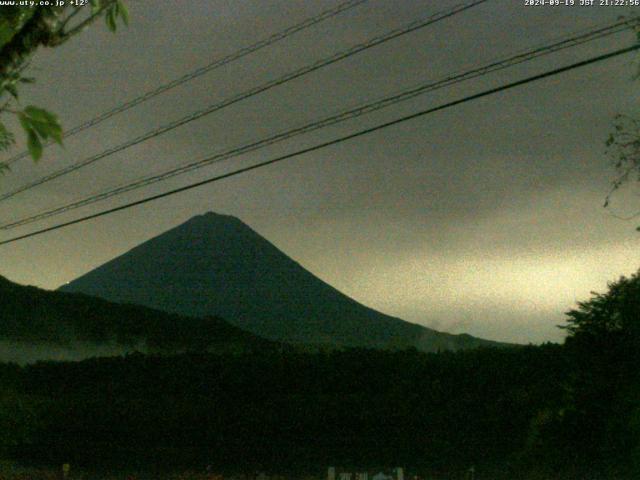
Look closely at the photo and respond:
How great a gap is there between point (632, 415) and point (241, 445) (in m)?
16.1

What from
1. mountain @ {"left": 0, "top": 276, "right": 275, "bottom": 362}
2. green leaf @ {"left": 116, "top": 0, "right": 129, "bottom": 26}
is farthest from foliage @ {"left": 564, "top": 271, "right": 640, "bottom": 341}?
mountain @ {"left": 0, "top": 276, "right": 275, "bottom": 362}

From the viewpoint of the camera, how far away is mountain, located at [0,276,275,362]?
48781 mm

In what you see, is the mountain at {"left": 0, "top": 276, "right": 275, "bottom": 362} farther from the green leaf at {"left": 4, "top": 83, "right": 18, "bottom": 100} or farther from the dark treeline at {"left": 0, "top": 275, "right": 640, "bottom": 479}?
the green leaf at {"left": 4, "top": 83, "right": 18, "bottom": 100}

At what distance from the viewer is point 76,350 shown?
49812 mm

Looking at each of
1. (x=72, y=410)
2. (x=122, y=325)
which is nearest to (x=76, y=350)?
(x=122, y=325)

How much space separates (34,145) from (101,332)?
1906 inches

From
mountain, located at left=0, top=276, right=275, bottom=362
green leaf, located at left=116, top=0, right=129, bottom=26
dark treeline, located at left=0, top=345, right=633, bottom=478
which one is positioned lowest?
dark treeline, located at left=0, top=345, right=633, bottom=478

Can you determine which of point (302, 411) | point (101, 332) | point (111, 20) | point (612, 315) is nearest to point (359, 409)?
point (302, 411)

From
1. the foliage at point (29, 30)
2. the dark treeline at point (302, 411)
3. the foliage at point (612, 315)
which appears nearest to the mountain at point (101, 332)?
the dark treeline at point (302, 411)

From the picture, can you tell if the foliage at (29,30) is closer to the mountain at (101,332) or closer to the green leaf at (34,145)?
the green leaf at (34,145)

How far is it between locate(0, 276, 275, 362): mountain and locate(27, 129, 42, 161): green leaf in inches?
1779

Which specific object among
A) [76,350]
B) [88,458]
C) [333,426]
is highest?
[76,350]

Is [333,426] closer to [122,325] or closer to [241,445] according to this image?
[241,445]

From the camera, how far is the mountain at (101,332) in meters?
48.8
